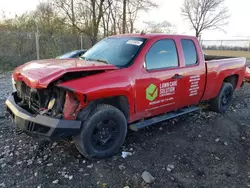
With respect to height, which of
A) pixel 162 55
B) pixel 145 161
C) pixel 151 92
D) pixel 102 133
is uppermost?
pixel 162 55

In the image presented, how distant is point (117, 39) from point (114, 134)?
75.2 inches

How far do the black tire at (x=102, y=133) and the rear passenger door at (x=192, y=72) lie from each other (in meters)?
1.62

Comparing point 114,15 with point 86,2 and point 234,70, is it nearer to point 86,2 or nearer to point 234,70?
point 86,2

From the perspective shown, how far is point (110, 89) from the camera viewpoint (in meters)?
3.28

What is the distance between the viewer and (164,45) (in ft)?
13.8

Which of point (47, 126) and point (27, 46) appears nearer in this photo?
point (47, 126)

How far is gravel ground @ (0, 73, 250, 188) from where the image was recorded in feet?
9.80

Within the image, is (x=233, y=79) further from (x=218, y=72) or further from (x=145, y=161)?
(x=145, y=161)

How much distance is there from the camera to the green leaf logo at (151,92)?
12.5ft

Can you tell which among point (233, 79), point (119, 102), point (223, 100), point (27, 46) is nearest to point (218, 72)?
point (223, 100)

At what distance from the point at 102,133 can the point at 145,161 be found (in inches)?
30.1

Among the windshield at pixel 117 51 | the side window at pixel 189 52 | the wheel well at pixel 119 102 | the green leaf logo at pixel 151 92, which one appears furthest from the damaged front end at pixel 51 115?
the side window at pixel 189 52

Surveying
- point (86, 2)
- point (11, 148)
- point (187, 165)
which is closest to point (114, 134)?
point (187, 165)

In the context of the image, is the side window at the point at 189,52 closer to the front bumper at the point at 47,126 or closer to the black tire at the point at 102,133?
the black tire at the point at 102,133
